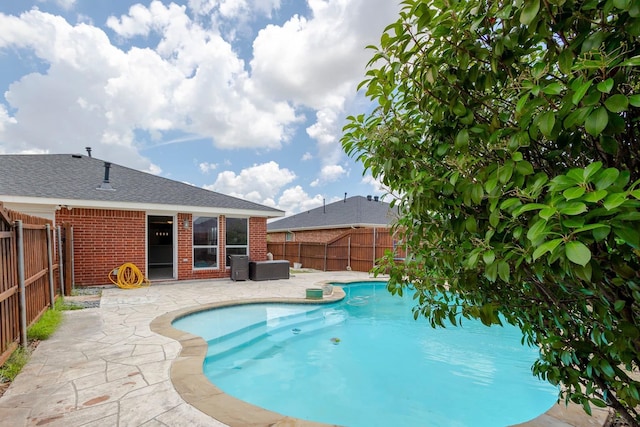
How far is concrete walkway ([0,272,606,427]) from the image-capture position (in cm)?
278

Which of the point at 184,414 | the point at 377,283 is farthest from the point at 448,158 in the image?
the point at 377,283

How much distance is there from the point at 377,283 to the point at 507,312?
1151cm

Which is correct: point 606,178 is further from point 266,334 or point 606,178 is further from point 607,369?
point 266,334

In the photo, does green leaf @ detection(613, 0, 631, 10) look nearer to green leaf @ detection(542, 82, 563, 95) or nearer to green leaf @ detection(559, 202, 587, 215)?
green leaf @ detection(542, 82, 563, 95)

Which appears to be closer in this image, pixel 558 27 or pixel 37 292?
pixel 558 27

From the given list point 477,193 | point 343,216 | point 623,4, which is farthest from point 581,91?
point 343,216

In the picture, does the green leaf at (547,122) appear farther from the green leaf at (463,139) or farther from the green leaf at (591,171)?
the green leaf at (463,139)

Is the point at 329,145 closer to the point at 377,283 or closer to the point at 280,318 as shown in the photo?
the point at 377,283

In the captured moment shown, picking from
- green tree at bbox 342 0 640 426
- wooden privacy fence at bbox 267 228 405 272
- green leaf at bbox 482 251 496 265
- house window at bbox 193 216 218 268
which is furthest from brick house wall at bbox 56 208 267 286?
green leaf at bbox 482 251 496 265

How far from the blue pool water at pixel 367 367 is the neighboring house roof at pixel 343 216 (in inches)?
435

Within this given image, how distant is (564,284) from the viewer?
4.48ft

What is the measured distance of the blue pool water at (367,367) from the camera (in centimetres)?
425

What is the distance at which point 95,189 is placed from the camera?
1027 centimetres

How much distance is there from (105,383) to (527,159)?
4.47m
